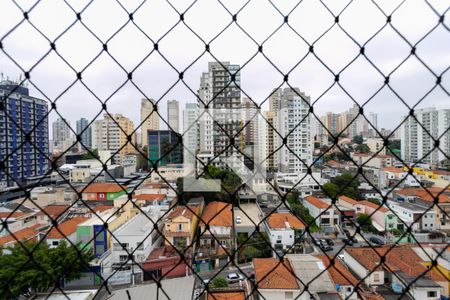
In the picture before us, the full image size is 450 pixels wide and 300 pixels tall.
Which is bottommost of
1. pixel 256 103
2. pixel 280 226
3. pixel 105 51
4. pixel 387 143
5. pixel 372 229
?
pixel 372 229

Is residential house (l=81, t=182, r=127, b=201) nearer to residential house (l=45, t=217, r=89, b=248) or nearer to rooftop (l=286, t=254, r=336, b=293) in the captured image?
residential house (l=45, t=217, r=89, b=248)

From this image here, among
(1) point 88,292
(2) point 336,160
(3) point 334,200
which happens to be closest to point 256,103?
(3) point 334,200

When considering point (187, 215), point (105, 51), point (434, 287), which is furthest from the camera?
point (187, 215)

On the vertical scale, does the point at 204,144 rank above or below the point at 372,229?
above

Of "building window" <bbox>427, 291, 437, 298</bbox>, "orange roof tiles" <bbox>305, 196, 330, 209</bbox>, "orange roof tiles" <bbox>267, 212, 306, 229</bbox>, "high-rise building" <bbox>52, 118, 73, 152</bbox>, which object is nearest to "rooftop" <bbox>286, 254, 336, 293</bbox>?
"building window" <bbox>427, 291, 437, 298</bbox>

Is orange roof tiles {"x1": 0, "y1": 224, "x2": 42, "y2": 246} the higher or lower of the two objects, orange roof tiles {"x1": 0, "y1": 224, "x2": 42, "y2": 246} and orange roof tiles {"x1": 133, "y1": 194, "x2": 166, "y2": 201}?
the lower

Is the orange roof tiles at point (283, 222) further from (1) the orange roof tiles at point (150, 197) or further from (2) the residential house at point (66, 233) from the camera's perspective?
(2) the residential house at point (66, 233)

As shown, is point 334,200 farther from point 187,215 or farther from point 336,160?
point 336,160
